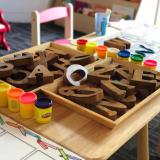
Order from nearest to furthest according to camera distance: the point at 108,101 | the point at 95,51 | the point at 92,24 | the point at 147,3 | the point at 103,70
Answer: the point at 108,101, the point at 103,70, the point at 95,51, the point at 147,3, the point at 92,24

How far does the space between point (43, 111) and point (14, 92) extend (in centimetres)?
13

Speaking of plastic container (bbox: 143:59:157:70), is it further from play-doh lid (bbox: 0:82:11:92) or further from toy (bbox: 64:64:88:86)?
play-doh lid (bbox: 0:82:11:92)

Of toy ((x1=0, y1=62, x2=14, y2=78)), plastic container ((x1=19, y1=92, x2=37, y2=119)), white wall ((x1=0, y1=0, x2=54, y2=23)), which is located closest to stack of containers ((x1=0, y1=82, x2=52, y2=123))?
plastic container ((x1=19, y1=92, x2=37, y2=119))

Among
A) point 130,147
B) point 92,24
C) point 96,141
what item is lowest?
point 130,147

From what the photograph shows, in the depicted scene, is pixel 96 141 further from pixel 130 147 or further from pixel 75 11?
pixel 75 11

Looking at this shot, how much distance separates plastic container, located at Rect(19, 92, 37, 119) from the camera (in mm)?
901

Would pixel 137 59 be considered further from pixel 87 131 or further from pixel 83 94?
pixel 87 131

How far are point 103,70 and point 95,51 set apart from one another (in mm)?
244

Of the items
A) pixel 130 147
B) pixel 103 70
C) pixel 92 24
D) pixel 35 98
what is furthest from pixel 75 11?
pixel 35 98

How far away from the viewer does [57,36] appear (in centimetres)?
316

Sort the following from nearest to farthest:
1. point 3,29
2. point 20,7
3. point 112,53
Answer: point 112,53 → point 3,29 → point 20,7

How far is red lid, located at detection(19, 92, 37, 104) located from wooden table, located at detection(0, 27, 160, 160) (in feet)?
0.17

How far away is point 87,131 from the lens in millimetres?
872

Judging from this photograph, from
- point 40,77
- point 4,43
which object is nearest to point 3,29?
point 4,43
